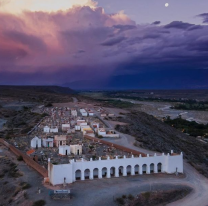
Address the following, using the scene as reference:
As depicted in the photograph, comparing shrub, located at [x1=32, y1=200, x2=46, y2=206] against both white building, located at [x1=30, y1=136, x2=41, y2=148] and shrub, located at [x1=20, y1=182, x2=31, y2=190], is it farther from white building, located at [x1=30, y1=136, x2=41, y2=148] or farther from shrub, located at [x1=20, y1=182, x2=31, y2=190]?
white building, located at [x1=30, y1=136, x2=41, y2=148]

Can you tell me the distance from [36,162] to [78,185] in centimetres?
533

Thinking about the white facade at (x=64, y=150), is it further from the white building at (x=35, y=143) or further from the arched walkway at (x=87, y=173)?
the arched walkway at (x=87, y=173)

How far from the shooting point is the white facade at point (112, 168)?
2048 centimetres

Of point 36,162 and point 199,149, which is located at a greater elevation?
point 36,162

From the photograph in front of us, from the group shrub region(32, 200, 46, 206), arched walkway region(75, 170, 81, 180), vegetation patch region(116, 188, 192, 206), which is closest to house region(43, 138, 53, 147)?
arched walkway region(75, 170, 81, 180)

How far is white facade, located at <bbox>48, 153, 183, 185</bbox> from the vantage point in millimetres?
20484

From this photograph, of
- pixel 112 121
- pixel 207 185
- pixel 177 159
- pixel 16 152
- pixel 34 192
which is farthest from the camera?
pixel 112 121

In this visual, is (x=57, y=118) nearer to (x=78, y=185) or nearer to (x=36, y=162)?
(x=36, y=162)

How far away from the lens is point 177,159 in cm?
2356

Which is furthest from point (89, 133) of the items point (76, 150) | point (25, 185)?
point (25, 185)

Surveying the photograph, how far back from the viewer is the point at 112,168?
22.5 metres

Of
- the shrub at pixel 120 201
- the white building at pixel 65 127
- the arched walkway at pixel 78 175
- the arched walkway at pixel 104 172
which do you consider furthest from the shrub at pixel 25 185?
the white building at pixel 65 127

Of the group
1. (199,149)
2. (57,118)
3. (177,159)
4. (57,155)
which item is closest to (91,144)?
(57,155)

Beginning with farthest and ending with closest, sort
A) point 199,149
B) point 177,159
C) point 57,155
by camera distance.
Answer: point 199,149 → point 57,155 → point 177,159
